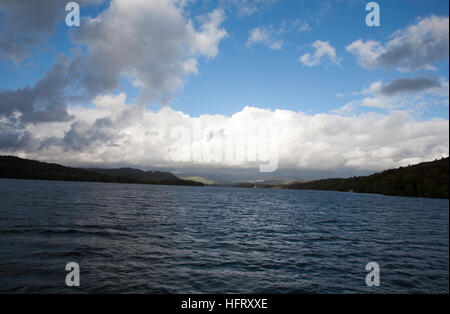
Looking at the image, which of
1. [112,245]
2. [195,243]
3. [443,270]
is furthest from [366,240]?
[112,245]

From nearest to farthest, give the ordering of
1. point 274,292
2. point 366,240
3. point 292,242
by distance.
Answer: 1. point 274,292
2. point 292,242
3. point 366,240

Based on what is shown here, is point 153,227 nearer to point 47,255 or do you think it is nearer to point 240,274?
point 47,255

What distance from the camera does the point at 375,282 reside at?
18.0 meters

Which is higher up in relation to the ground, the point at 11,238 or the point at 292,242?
the point at 11,238

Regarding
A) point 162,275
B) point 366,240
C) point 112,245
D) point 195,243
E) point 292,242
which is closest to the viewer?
point 162,275

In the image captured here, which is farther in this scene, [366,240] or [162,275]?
[366,240]

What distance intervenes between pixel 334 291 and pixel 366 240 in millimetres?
21800

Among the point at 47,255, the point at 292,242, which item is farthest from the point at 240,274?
the point at 47,255

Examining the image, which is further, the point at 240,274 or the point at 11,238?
the point at 11,238

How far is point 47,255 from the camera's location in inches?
813

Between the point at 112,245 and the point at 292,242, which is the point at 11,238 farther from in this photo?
the point at 292,242
